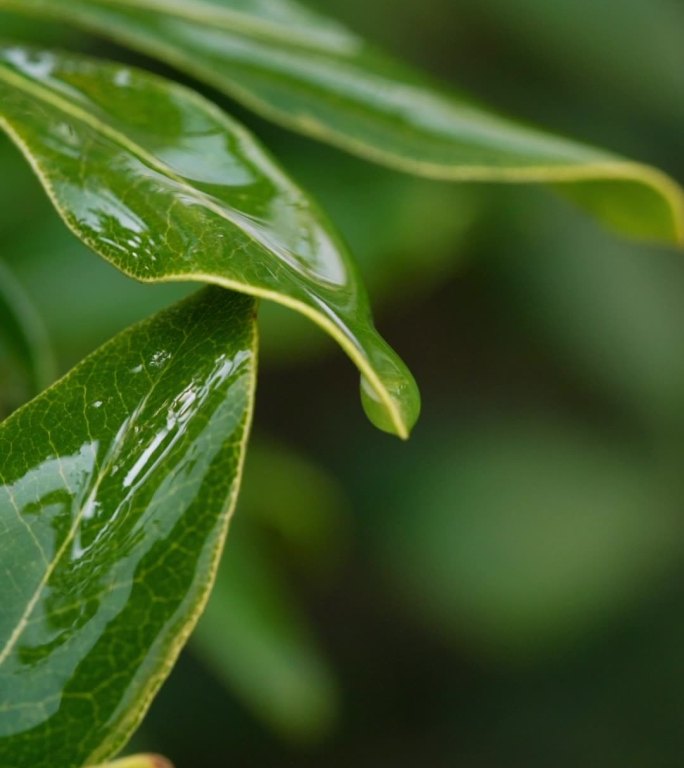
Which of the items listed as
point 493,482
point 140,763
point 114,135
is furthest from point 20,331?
point 493,482

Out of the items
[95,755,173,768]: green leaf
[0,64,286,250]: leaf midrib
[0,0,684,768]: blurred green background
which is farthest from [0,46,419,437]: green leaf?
[0,0,684,768]: blurred green background

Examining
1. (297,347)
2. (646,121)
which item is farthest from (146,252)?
(646,121)

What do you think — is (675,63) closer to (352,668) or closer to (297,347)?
(297,347)

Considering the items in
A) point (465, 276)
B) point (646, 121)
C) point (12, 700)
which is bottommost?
point (465, 276)

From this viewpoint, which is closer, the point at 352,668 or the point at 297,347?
the point at 297,347

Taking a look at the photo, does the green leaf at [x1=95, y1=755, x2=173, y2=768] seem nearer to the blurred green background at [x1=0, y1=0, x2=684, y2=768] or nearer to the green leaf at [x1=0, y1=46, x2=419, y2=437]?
the green leaf at [x1=0, y1=46, x2=419, y2=437]
